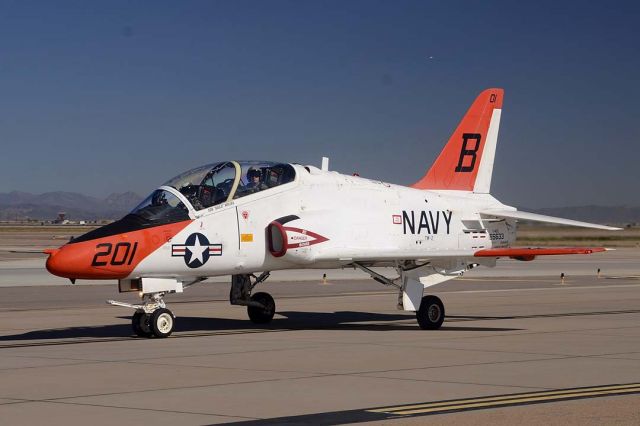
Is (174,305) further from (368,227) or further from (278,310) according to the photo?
(368,227)

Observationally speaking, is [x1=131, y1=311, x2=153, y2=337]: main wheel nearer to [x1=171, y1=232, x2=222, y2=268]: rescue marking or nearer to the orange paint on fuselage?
the orange paint on fuselage

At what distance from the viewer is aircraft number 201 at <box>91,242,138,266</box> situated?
17.5 m

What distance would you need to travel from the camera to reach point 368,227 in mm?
20953

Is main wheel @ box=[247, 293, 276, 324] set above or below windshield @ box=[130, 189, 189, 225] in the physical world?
below

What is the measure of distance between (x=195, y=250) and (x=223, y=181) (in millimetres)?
1505

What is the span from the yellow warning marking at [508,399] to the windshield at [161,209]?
28.6ft

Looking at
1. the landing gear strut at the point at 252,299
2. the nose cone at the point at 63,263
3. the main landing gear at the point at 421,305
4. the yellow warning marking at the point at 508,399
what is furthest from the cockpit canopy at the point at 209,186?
the yellow warning marking at the point at 508,399

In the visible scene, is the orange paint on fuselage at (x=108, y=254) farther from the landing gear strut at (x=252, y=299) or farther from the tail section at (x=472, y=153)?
the tail section at (x=472, y=153)

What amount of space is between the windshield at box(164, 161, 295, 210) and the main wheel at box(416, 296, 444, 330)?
148 inches

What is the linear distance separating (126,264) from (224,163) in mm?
2969

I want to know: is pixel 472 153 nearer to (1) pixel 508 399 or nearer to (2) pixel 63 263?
(2) pixel 63 263

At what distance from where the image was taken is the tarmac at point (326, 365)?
10438 millimetres

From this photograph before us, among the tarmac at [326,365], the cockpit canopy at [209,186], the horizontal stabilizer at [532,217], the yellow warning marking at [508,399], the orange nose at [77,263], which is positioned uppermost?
the cockpit canopy at [209,186]

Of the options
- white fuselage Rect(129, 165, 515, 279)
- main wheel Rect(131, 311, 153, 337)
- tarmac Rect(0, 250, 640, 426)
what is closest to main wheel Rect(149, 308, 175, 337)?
main wheel Rect(131, 311, 153, 337)
